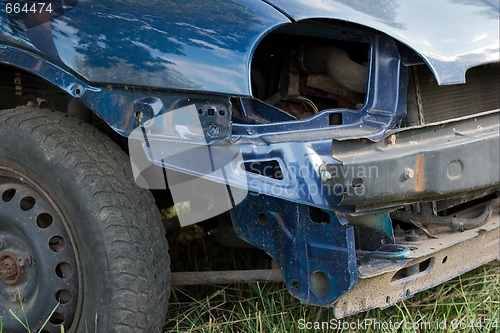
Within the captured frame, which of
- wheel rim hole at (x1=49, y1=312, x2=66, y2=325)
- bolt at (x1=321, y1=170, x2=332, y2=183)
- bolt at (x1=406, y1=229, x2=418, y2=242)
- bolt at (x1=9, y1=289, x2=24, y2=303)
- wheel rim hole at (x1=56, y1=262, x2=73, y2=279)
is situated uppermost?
bolt at (x1=321, y1=170, x2=332, y2=183)

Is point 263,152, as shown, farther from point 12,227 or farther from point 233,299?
point 233,299

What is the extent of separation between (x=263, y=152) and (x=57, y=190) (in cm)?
81

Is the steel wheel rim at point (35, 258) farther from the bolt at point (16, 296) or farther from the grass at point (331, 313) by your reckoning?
the grass at point (331, 313)

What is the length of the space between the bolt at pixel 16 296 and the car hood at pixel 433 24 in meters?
1.45

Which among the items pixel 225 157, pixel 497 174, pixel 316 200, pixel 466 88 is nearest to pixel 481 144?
pixel 497 174

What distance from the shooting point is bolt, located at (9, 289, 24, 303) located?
8.06ft

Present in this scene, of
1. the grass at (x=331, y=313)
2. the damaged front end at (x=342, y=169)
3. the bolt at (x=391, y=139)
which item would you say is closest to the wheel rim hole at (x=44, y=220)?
the damaged front end at (x=342, y=169)

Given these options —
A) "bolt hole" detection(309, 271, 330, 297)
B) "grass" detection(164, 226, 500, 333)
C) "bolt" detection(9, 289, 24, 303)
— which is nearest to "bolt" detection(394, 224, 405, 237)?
"grass" detection(164, 226, 500, 333)

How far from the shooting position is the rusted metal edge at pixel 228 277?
2.66 m

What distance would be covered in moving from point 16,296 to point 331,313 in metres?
1.31

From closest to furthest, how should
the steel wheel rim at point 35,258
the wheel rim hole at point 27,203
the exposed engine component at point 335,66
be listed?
the steel wheel rim at point 35,258 < the wheel rim hole at point 27,203 < the exposed engine component at point 335,66

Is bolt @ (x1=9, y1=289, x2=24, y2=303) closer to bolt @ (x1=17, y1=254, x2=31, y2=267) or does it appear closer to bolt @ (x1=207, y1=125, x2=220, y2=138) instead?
bolt @ (x1=17, y1=254, x2=31, y2=267)

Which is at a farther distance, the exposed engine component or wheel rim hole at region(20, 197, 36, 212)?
the exposed engine component

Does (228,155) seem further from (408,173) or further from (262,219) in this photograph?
(408,173)
